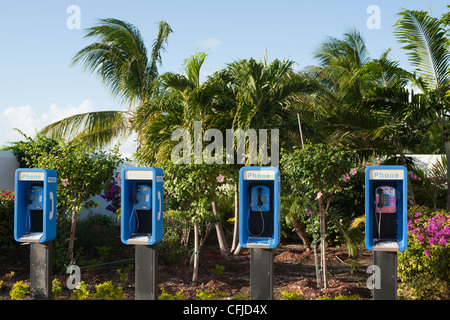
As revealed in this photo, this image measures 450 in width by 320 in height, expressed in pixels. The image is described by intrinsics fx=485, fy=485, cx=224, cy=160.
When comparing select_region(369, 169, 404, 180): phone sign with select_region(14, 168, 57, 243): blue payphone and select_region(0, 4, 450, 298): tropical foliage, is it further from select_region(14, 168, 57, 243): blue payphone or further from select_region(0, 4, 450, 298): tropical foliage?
select_region(14, 168, 57, 243): blue payphone

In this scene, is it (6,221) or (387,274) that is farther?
(6,221)

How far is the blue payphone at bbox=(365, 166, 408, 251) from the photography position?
198 inches

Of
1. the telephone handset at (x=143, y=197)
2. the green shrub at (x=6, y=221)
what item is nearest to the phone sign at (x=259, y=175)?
the telephone handset at (x=143, y=197)

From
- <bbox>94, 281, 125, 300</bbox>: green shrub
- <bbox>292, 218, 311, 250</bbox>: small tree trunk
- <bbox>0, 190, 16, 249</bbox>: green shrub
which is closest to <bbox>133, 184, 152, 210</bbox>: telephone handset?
Answer: <bbox>94, 281, 125, 300</bbox>: green shrub

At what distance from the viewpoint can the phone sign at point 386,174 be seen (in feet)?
16.4

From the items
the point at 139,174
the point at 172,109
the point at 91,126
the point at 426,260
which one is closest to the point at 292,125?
the point at 172,109

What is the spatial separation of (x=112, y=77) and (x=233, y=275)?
9210 millimetres

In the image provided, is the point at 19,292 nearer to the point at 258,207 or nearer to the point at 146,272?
the point at 146,272

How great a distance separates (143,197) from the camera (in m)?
5.71

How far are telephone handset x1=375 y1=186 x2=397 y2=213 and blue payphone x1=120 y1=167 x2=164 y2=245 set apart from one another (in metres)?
2.45

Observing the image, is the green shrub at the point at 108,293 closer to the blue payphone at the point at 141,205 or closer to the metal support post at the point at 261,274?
the blue payphone at the point at 141,205
